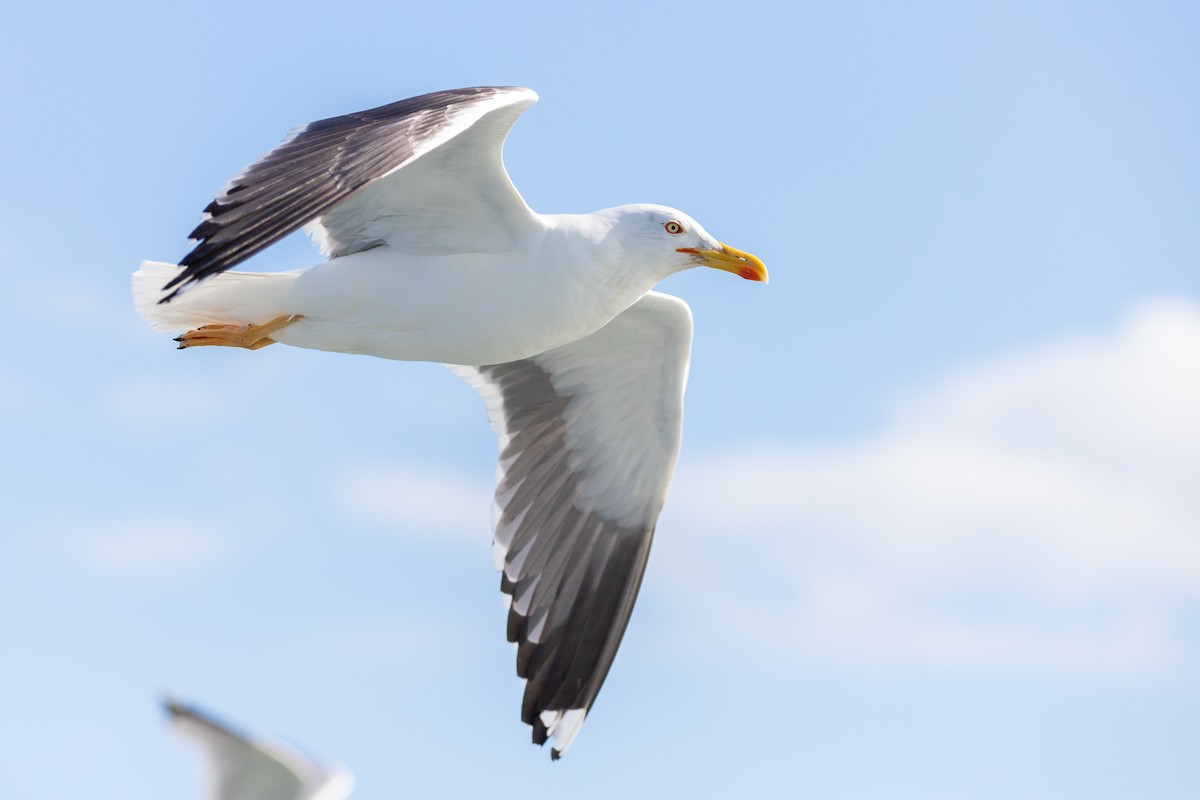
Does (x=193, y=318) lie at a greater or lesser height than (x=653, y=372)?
lesser

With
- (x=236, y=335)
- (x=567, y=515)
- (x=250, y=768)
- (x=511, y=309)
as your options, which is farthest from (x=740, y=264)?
(x=250, y=768)

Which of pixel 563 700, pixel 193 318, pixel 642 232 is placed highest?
pixel 642 232

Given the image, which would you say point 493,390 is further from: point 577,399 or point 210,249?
point 210,249

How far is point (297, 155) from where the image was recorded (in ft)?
25.4

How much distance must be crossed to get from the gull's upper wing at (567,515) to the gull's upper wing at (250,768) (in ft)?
10.1

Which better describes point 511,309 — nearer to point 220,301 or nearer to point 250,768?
point 220,301

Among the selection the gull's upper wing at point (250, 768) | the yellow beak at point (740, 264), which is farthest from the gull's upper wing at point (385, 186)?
the gull's upper wing at point (250, 768)

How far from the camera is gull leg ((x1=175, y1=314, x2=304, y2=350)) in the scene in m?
8.37

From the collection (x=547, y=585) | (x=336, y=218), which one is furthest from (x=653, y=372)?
(x=336, y=218)

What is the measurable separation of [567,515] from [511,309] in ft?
7.09

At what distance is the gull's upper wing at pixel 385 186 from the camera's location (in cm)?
720

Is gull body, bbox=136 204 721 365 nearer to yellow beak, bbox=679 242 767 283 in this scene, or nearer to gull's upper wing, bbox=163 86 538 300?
gull's upper wing, bbox=163 86 538 300

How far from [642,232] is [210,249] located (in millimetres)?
2263

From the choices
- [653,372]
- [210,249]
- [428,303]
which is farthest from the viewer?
[653,372]
